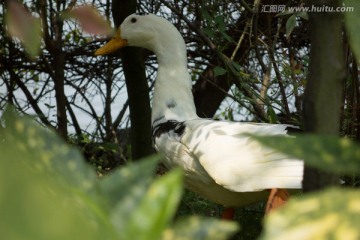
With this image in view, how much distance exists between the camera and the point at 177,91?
219 cm

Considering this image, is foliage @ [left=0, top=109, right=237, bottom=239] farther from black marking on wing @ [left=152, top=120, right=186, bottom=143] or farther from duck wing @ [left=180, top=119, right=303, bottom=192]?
black marking on wing @ [left=152, top=120, right=186, bottom=143]

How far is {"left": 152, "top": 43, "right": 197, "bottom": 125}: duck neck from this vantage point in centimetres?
214

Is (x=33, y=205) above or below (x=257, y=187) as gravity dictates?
above

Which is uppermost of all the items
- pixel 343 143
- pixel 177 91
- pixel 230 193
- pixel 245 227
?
pixel 343 143

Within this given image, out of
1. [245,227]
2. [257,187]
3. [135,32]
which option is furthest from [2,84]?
[257,187]

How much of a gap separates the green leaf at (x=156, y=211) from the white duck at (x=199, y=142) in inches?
50.0

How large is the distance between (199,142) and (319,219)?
153 cm

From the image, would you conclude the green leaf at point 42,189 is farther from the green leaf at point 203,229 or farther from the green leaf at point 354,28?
the green leaf at point 354,28

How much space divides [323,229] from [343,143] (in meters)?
0.06

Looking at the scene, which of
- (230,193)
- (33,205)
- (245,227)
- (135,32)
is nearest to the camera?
(33,205)

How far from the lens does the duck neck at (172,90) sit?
214 centimetres

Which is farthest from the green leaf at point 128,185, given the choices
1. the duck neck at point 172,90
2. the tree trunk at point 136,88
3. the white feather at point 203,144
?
the tree trunk at point 136,88

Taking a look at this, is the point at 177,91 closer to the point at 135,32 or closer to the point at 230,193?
the point at 135,32

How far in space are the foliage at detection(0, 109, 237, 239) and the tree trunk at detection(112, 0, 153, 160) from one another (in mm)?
2298
